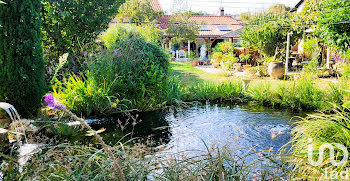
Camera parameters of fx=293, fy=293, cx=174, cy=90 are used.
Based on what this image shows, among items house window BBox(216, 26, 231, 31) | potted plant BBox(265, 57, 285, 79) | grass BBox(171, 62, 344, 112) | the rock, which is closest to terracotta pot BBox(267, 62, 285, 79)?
potted plant BBox(265, 57, 285, 79)

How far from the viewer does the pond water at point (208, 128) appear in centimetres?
392

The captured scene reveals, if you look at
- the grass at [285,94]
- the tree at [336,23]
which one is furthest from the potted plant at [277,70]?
the grass at [285,94]

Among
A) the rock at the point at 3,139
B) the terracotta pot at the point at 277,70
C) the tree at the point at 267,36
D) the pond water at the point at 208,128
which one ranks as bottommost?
the pond water at the point at 208,128

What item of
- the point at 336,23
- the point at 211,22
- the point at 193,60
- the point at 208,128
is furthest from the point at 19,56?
the point at 211,22

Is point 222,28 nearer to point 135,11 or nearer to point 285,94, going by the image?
point 135,11

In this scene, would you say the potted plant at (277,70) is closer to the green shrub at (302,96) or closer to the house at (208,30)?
the green shrub at (302,96)

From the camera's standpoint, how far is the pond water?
12.9 ft

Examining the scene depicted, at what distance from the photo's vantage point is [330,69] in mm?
11133

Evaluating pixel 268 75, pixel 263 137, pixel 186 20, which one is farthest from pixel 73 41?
pixel 186 20

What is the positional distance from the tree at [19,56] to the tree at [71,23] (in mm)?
2090

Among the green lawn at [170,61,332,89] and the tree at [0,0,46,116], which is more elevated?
the tree at [0,0,46,116]

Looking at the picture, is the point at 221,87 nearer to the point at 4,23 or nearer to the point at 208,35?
the point at 4,23

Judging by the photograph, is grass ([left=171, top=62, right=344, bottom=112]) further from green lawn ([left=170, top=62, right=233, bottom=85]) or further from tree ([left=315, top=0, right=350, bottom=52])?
tree ([left=315, top=0, right=350, bottom=52])

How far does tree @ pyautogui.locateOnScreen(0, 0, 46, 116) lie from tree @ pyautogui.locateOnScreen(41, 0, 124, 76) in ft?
6.86
